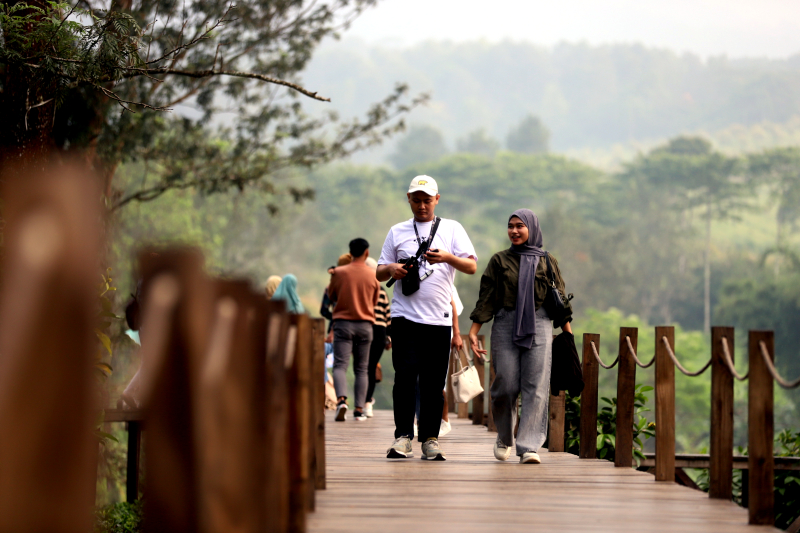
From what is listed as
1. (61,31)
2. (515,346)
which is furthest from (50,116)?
(515,346)

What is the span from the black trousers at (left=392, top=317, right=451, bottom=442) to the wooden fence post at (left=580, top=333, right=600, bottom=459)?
1360 mm

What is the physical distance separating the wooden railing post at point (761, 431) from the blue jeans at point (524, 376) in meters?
1.86

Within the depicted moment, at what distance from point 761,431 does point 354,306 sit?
545cm

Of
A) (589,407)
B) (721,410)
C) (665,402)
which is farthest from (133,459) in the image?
(721,410)

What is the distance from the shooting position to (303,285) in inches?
2921

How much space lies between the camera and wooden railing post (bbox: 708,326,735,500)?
492 cm

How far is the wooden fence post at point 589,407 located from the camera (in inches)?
277

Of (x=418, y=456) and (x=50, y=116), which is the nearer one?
(x=418, y=456)

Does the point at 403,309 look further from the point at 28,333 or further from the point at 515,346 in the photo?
the point at 28,333

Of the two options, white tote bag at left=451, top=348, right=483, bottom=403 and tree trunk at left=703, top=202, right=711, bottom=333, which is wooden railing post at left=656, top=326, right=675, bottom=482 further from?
tree trunk at left=703, top=202, right=711, bottom=333

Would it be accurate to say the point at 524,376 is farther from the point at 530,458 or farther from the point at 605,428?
the point at 605,428

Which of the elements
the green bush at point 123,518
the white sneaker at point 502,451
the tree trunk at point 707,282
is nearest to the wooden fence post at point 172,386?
the white sneaker at point 502,451

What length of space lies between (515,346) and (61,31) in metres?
3.65

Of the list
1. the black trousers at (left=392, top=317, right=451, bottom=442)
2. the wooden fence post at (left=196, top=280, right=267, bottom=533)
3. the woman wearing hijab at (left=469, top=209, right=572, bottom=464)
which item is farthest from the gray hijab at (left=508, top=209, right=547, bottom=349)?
the wooden fence post at (left=196, top=280, right=267, bottom=533)
